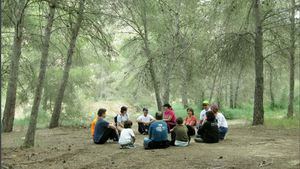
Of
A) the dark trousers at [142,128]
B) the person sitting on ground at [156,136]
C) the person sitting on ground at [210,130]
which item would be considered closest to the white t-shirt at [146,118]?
the dark trousers at [142,128]

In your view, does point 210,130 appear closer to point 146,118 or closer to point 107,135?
point 107,135

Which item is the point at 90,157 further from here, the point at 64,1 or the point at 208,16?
the point at 208,16

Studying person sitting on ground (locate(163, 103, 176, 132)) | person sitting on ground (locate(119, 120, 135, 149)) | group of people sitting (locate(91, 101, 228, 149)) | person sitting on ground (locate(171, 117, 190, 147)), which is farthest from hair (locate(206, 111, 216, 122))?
person sitting on ground (locate(163, 103, 176, 132))

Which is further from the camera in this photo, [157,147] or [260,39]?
[260,39]

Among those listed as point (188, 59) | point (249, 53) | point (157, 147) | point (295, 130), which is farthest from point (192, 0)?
point (157, 147)

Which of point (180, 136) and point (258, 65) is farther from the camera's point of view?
point (258, 65)

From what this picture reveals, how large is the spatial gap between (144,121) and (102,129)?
9.38ft

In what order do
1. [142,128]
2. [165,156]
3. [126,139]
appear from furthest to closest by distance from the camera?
1. [142,128]
2. [126,139]
3. [165,156]

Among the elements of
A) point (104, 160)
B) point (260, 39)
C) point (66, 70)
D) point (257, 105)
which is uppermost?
point (260, 39)

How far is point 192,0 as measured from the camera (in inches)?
598

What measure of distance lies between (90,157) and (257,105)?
9.23 meters

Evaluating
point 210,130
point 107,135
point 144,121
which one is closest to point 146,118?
point 144,121

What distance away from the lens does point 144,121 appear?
13.4 meters

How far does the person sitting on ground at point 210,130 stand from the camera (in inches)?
410
